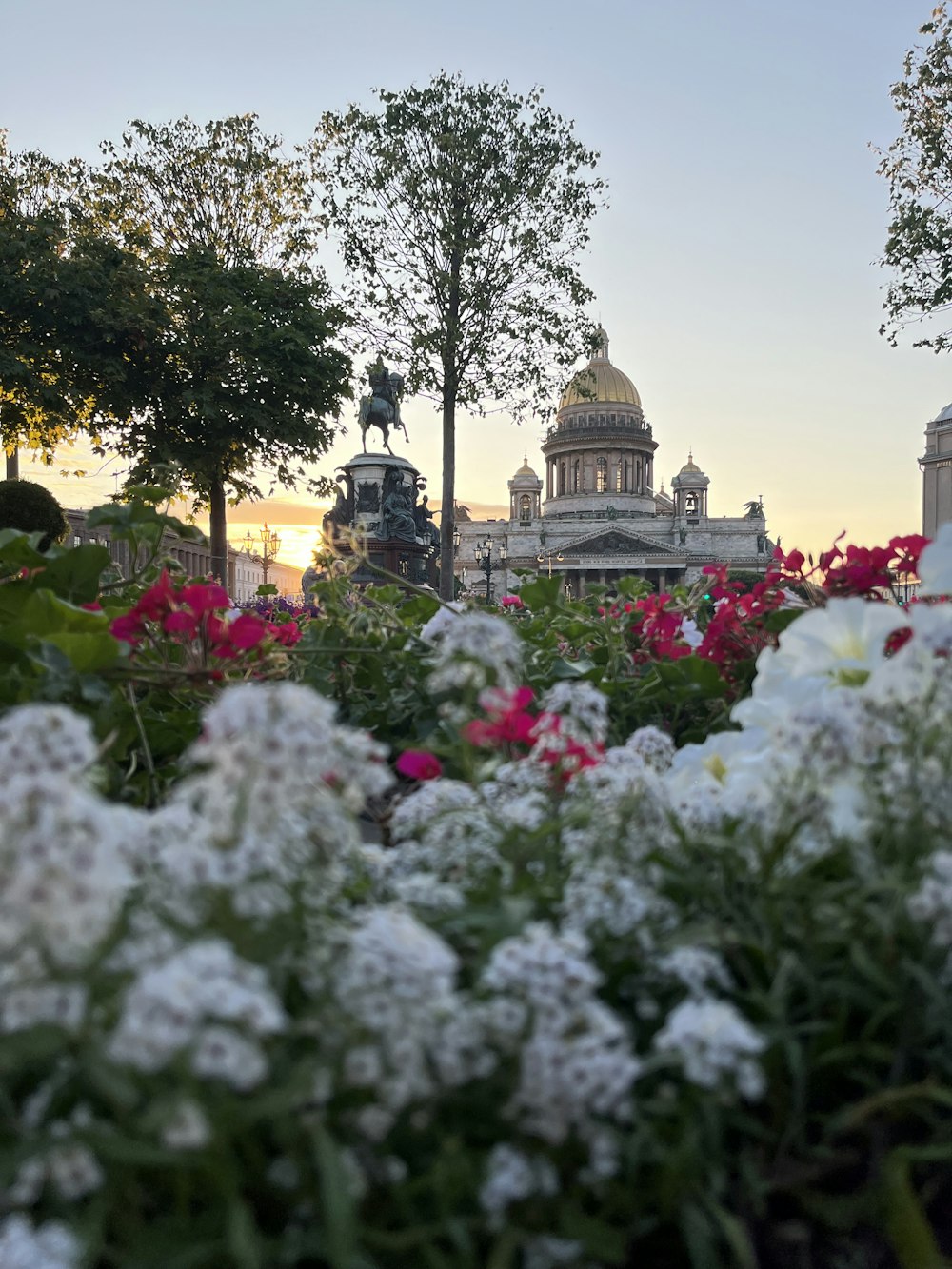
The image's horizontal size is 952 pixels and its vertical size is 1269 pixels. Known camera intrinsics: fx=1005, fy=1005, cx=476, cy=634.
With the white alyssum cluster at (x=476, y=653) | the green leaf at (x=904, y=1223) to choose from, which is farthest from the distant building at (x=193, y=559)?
the green leaf at (x=904, y=1223)

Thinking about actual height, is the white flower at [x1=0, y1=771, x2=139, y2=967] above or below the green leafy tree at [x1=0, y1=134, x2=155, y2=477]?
below

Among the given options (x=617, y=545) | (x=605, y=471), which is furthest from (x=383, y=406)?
(x=605, y=471)

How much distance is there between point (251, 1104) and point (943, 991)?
A: 0.59m

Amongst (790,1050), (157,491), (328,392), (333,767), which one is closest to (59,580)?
(157,491)

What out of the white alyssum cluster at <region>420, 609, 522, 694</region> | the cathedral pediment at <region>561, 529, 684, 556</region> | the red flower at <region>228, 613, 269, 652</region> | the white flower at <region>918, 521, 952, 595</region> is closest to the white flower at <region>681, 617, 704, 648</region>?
the red flower at <region>228, 613, 269, 652</region>

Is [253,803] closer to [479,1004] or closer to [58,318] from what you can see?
[479,1004]

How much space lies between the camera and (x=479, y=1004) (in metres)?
0.76

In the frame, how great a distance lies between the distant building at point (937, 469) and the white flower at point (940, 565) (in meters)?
37.8

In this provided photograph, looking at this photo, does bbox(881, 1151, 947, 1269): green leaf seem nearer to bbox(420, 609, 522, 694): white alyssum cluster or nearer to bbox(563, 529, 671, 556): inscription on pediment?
bbox(420, 609, 522, 694): white alyssum cluster

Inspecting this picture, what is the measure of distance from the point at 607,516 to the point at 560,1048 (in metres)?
77.8

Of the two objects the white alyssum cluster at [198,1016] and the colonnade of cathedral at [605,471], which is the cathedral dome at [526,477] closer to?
the colonnade of cathedral at [605,471]

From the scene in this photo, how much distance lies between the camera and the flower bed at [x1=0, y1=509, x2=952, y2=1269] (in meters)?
0.64

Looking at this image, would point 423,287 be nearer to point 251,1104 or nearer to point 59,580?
point 59,580

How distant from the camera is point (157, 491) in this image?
9.23ft
